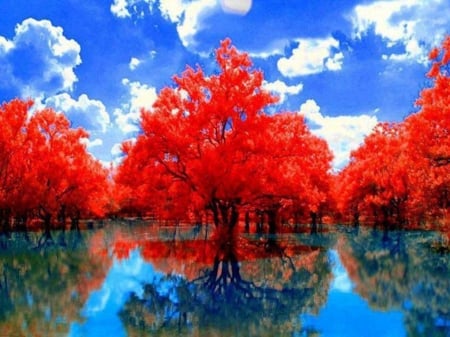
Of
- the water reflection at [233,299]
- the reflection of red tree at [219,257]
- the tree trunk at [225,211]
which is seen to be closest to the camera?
the water reflection at [233,299]

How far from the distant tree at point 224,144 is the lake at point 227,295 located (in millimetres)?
4440

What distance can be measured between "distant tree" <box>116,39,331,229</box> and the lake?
4440 mm

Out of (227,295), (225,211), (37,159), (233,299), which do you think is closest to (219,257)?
(225,211)

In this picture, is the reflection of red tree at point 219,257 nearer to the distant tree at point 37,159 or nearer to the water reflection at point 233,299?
the water reflection at point 233,299

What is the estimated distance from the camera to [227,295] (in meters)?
17.8

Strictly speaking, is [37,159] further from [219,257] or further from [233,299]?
[233,299]

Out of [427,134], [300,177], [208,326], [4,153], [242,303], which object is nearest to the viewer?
[208,326]

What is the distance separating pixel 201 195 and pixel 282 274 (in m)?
11.5

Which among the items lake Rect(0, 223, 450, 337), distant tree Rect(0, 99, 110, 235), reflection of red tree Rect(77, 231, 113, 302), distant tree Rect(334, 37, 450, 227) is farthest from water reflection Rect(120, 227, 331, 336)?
distant tree Rect(0, 99, 110, 235)

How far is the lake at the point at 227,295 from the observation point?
13.2m

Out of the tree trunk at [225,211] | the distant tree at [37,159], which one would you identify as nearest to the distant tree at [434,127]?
the tree trunk at [225,211]

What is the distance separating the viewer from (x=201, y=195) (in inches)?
1298

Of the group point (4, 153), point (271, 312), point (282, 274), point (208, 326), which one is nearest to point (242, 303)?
point (271, 312)

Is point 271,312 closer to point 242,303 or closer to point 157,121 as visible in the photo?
point 242,303
